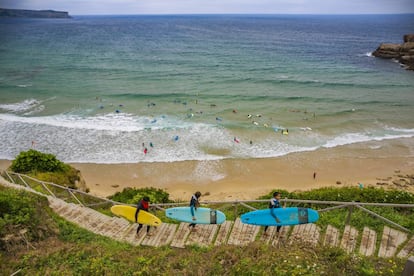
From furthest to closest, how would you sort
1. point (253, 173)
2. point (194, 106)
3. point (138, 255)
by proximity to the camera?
point (194, 106) < point (253, 173) < point (138, 255)

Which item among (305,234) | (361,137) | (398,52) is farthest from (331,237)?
(398,52)

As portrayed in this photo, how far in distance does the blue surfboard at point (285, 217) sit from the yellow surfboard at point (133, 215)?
9.86ft

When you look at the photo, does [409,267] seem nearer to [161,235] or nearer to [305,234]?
[305,234]

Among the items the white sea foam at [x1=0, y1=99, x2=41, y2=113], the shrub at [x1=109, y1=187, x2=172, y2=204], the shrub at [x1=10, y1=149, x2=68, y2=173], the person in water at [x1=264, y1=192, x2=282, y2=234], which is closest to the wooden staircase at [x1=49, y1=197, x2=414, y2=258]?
the person in water at [x1=264, y1=192, x2=282, y2=234]

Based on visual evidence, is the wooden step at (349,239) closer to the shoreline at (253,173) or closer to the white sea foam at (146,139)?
the shoreline at (253,173)

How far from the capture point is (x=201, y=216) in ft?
34.0

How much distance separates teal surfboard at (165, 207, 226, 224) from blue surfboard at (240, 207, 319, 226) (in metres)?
0.87

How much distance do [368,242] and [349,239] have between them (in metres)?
0.53

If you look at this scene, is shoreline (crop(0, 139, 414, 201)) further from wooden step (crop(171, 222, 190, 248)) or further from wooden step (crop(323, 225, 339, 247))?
wooden step (crop(323, 225, 339, 247))

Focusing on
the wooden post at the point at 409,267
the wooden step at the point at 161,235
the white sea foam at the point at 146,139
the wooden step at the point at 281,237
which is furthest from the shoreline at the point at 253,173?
the wooden post at the point at 409,267

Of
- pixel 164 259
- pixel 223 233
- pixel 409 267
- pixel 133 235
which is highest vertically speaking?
pixel 409 267

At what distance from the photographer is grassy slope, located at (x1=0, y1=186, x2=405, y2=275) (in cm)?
767

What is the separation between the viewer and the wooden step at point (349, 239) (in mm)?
9008

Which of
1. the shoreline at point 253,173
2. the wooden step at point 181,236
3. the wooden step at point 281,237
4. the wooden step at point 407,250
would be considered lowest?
the shoreline at point 253,173
